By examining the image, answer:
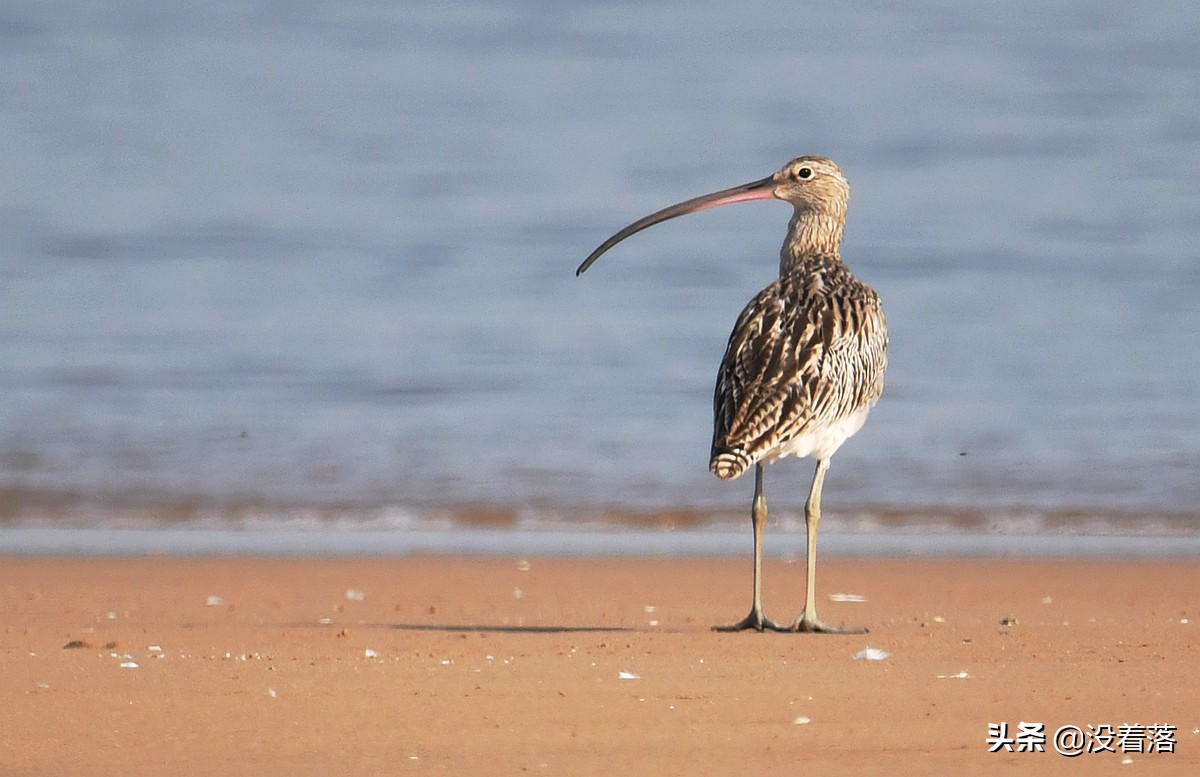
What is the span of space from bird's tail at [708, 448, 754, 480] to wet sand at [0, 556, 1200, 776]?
54 cm

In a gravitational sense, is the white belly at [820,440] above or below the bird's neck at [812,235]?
below

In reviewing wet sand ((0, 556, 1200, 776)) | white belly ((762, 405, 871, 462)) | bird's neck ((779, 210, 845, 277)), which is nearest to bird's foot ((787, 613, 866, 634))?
wet sand ((0, 556, 1200, 776))

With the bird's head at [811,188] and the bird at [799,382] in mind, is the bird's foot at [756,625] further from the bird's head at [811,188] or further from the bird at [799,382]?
the bird's head at [811,188]

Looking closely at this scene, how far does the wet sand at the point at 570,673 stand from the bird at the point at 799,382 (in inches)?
18.6

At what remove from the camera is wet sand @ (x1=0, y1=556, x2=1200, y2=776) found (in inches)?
→ 180

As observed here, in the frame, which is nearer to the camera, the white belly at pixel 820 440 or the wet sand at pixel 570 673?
the wet sand at pixel 570 673

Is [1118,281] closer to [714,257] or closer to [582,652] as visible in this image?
[714,257]

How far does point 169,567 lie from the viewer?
8914 millimetres

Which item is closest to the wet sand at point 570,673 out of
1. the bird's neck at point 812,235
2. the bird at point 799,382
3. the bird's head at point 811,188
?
the bird at point 799,382

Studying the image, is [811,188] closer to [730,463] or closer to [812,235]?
[812,235]

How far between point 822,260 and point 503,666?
8.33 ft

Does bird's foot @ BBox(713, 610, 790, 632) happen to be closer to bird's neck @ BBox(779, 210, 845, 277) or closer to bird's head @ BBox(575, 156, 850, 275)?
bird's neck @ BBox(779, 210, 845, 277)

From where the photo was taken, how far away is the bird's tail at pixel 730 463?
6.69 m

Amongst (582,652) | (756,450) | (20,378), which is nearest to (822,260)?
(756,450)
